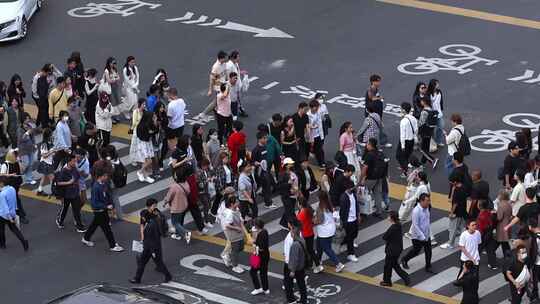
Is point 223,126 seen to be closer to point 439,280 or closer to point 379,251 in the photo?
point 379,251

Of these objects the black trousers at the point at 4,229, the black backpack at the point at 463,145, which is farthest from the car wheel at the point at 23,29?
the black backpack at the point at 463,145

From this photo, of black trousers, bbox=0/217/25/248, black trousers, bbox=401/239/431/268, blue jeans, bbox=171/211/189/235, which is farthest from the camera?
blue jeans, bbox=171/211/189/235

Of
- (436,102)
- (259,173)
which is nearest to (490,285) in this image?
(259,173)

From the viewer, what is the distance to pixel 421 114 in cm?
2977

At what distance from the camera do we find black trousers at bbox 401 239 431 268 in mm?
Answer: 25281

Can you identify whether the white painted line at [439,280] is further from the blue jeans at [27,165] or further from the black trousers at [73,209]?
the blue jeans at [27,165]

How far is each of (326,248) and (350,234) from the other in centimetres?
66

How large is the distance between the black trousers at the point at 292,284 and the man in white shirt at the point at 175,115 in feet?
20.8

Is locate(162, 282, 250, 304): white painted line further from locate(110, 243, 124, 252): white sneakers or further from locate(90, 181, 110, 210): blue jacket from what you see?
locate(90, 181, 110, 210): blue jacket

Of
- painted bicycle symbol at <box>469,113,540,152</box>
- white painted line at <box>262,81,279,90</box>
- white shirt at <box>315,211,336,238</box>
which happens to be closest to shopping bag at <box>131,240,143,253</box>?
white shirt at <box>315,211,336,238</box>

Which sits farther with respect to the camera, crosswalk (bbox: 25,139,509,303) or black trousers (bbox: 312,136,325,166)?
black trousers (bbox: 312,136,325,166)

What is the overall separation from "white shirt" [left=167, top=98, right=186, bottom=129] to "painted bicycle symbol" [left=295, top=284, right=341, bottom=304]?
6.23 meters

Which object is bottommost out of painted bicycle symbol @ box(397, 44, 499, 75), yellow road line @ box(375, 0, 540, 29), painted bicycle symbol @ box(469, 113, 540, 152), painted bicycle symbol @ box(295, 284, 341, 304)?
painted bicycle symbol @ box(295, 284, 341, 304)

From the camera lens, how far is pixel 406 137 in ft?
94.7
